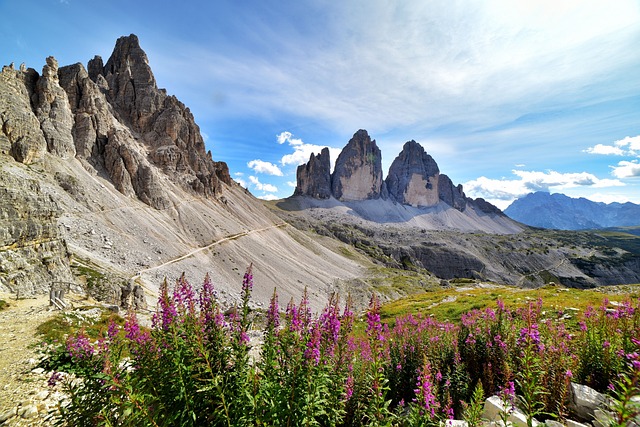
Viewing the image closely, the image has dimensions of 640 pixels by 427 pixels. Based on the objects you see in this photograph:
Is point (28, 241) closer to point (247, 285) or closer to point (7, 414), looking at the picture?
point (7, 414)

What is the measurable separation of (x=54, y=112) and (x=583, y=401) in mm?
94187

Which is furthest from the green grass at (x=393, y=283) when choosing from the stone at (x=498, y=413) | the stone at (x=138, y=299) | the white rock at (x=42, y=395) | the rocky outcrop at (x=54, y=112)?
the rocky outcrop at (x=54, y=112)

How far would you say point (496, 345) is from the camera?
9.11 m

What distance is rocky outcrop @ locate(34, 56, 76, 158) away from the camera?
60.5m

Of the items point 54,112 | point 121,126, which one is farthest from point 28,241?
point 121,126

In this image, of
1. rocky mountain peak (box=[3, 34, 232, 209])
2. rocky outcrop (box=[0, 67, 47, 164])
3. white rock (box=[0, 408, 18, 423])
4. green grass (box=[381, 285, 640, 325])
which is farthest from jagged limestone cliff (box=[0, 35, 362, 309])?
green grass (box=[381, 285, 640, 325])

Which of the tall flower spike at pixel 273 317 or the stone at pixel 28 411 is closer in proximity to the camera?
the tall flower spike at pixel 273 317

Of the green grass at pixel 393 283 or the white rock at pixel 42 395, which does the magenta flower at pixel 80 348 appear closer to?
the white rock at pixel 42 395

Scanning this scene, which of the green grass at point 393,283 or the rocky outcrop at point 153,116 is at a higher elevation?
the rocky outcrop at point 153,116

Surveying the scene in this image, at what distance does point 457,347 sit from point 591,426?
3.81 m

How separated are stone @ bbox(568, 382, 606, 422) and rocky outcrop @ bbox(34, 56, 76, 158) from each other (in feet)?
268

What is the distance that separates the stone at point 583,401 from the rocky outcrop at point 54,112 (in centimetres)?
8173

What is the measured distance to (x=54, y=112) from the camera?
6606cm

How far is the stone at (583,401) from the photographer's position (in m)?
6.47
